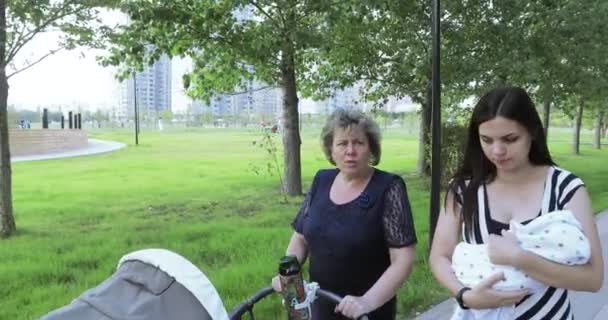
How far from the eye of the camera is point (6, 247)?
7559mm

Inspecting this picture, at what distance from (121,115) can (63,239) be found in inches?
2132

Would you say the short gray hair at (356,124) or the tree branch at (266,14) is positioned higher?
the tree branch at (266,14)

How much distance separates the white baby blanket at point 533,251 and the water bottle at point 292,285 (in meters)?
0.52

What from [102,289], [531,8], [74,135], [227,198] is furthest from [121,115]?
[102,289]

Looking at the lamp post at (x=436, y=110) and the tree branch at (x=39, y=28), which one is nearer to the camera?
the lamp post at (x=436, y=110)

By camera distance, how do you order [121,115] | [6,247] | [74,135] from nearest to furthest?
[6,247] → [74,135] → [121,115]

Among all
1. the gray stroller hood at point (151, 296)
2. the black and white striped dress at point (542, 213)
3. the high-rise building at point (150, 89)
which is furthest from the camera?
the high-rise building at point (150, 89)

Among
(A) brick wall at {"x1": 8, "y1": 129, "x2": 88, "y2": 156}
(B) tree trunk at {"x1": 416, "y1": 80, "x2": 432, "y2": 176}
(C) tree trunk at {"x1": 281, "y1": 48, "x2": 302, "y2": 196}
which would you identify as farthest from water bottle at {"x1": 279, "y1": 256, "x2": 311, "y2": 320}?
(A) brick wall at {"x1": 8, "y1": 129, "x2": 88, "y2": 156}

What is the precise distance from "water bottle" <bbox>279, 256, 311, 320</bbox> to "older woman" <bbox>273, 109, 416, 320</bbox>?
232 millimetres

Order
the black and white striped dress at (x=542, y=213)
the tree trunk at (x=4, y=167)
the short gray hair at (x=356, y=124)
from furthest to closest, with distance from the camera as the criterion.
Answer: the tree trunk at (x=4, y=167) < the short gray hair at (x=356, y=124) < the black and white striped dress at (x=542, y=213)

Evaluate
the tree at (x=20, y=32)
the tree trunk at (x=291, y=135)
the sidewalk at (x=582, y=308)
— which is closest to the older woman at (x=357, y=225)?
the sidewalk at (x=582, y=308)

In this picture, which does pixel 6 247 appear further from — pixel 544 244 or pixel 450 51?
pixel 450 51

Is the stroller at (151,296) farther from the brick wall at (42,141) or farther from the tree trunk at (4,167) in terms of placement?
the brick wall at (42,141)

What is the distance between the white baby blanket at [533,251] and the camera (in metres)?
1.60
